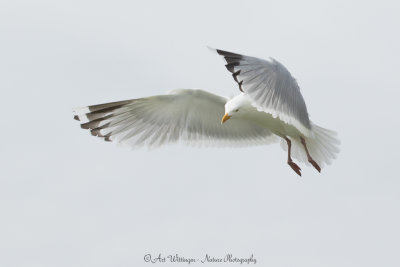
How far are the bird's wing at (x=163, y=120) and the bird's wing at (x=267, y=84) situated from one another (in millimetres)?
1445

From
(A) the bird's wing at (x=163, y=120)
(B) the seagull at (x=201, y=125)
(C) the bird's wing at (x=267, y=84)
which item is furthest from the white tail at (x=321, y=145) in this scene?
(C) the bird's wing at (x=267, y=84)

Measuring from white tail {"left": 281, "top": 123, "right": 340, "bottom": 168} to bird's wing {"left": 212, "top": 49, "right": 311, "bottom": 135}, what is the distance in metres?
1.42

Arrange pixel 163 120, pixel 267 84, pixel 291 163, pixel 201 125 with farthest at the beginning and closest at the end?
1. pixel 201 125
2. pixel 163 120
3. pixel 291 163
4. pixel 267 84

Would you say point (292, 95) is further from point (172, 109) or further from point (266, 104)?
point (172, 109)

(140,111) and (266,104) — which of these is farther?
(140,111)

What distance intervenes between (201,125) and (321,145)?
1.24 metres

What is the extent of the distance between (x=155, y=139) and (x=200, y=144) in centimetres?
49

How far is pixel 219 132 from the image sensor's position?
32.5 feet

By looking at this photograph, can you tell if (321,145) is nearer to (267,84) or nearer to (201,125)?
(201,125)

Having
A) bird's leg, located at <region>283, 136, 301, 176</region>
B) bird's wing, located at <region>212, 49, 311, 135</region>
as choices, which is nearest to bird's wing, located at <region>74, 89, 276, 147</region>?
bird's leg, located at <region>283, 136, 301, 176</region>

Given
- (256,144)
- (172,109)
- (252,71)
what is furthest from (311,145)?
(252,71)

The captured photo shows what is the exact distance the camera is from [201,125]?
9734 mm

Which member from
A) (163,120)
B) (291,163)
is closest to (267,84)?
(291,163)

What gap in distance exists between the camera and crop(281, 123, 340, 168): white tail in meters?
9.38
